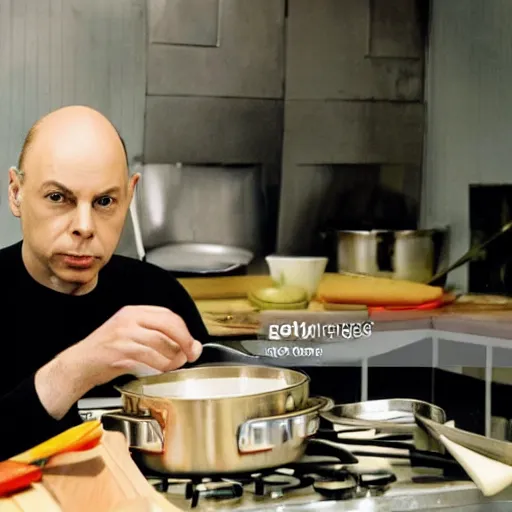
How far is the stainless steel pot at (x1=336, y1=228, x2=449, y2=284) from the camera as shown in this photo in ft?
3.83

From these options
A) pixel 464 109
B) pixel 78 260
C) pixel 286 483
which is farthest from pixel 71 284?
pixel 464 109

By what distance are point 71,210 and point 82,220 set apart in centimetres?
2

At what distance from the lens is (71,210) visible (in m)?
0.96

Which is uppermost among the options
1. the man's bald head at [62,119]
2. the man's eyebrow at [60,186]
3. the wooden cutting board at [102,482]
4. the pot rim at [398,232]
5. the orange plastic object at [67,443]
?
the man's bald head at [62,119]

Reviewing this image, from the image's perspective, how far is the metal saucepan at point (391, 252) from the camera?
1165 mm

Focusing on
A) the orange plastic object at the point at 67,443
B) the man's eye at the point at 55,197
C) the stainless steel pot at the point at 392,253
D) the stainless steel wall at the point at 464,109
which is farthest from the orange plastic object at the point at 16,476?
the stainless steel wall at the point at 464,109

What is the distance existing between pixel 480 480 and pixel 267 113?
0.57 m

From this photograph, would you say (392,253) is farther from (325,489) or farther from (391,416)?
(325,489)

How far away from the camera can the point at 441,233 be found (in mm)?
1218

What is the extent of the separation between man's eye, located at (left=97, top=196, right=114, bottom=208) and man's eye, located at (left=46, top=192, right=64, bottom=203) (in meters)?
0.05

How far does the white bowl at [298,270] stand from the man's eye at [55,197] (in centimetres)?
32

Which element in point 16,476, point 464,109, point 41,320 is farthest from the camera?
point 464,109

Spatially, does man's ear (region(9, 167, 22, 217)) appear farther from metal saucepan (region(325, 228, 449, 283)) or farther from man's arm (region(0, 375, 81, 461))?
metal saucepan (region(325, 228, 449, 283))

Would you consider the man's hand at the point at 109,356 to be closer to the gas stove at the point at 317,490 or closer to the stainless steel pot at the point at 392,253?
the gas stove at the point at 317,490
